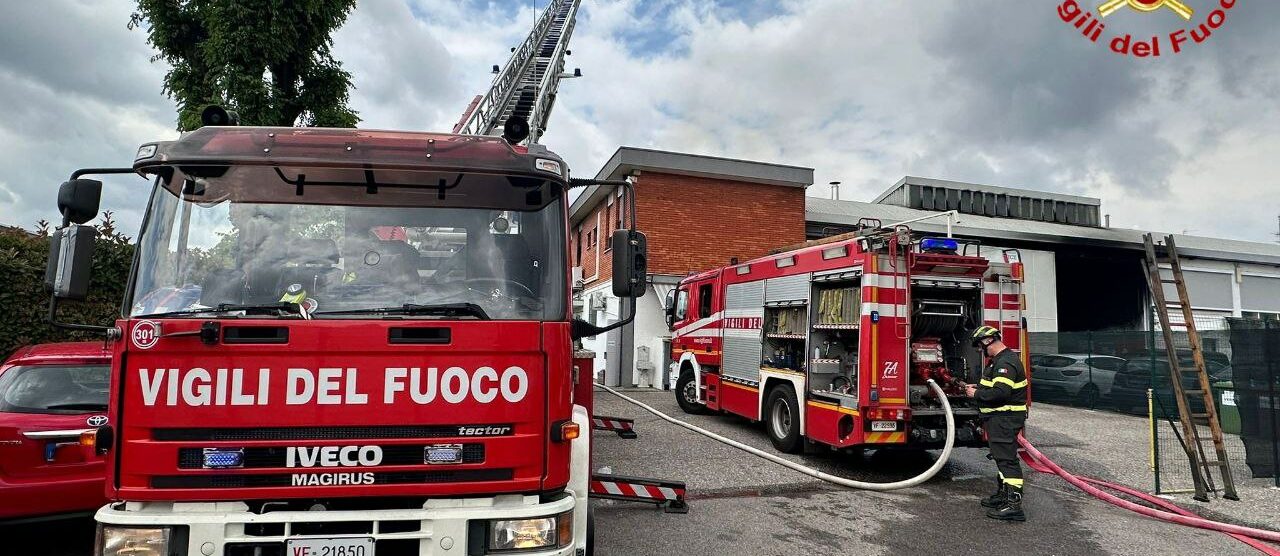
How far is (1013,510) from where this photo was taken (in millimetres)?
6023

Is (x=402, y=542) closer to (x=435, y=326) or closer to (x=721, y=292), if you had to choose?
(x=435, y=326)

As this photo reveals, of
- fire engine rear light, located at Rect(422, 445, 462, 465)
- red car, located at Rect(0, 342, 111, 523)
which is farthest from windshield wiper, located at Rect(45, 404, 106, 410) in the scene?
fire engine rear light, located at Rect(422, 445, 462, 465)

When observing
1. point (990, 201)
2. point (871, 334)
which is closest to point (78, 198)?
point (871, 334)

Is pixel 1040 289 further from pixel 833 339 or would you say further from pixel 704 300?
pixel 833 339

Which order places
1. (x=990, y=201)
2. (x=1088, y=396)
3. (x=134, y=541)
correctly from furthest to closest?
(x=990, y=201) → (x=1088, y=396) → (x=134, y=541)

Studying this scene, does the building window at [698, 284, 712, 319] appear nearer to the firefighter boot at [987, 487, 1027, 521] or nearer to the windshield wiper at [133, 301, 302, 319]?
the firefighter boot at [987, 487, 1027, 521]

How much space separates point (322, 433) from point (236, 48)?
1035 cm

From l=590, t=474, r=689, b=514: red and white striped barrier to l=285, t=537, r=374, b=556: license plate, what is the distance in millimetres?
2676

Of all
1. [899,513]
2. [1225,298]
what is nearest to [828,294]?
[899,513]

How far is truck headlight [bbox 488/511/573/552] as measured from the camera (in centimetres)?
293

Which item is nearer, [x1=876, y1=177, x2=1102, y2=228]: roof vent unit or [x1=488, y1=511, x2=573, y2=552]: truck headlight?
[x1=488, y1=511, x2=573, y2=552]: truck headlight

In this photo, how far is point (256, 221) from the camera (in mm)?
3273

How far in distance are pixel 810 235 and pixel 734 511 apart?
14252mm

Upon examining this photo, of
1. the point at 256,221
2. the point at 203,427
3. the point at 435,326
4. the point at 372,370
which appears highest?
the point at 256,221
